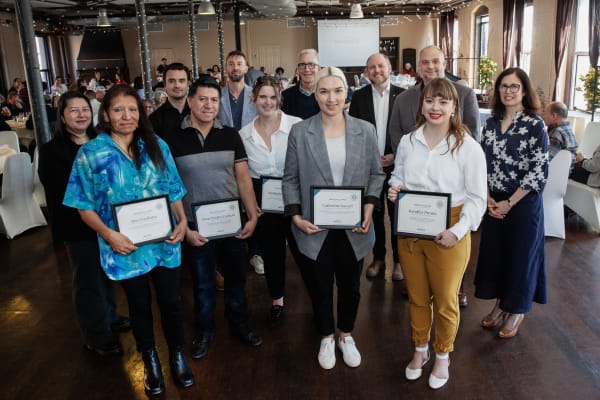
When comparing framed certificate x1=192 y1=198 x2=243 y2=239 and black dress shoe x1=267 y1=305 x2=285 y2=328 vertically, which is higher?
framed certificate x1=192 y1=198 x2=243 y2=239

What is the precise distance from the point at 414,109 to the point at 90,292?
6.92ft

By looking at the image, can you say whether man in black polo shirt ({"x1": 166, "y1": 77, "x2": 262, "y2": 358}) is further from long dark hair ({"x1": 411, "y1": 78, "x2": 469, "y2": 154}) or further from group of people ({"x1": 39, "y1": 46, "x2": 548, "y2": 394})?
long dark hair ({"x1": 411, "y1": 78, "x2": 469, "y2": 154})

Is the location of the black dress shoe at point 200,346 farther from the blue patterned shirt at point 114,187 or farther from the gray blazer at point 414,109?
the gray blazer at point 414,109

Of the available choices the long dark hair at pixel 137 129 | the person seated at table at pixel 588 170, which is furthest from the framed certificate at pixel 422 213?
the person seated at table at pixel 588 170

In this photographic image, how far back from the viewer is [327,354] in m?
2.62

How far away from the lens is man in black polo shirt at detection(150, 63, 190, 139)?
3.06 meters

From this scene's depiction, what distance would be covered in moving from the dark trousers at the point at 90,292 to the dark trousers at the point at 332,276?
1087 mm

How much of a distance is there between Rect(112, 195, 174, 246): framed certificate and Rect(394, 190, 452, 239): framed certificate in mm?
1011

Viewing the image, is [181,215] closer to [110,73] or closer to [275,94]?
[275,94]

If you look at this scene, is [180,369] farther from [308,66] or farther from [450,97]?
[308,66]

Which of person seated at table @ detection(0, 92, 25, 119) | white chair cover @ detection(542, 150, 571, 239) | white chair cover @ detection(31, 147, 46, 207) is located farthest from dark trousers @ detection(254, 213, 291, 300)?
person seated at table @ detection(0, 92, 25, 119)

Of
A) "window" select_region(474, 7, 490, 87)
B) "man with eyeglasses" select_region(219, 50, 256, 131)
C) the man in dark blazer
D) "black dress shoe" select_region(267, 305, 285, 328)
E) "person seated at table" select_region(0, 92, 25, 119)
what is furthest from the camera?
"window" select_region(474, 7, 490, 87)

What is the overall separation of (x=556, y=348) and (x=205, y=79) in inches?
91.6

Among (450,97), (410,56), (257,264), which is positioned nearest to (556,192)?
(257,264)
